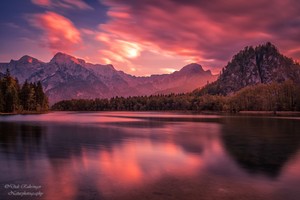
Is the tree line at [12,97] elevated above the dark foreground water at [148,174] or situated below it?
above

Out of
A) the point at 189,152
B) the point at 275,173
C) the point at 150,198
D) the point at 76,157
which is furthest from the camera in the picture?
the point at 189,152

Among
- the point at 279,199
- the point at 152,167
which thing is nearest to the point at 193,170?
the point at 152,167

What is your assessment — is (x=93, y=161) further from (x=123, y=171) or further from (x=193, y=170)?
(x=193, y=170)

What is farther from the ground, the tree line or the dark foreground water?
the tree line

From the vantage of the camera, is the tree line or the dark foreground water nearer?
the dark foreground water

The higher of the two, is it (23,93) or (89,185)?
(23,93)

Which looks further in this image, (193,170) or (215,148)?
(215,148)

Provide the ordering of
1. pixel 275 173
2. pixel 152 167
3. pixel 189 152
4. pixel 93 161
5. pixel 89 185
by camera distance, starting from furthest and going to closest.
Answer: pixel 189 152, pixel 93 161, pixel 152 167, pixel 275 173, pixel 89 185

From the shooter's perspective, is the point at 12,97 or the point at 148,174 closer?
the point at 148,174

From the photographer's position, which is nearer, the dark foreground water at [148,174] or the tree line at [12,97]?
the dark foreground water at [148,174]

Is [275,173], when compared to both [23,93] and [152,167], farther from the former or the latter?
[23,93]

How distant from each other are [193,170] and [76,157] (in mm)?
14615

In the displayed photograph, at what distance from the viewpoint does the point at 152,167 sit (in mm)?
29625

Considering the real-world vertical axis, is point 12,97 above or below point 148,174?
above
